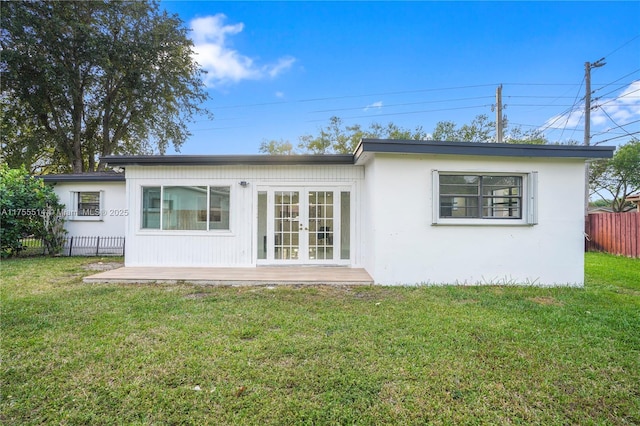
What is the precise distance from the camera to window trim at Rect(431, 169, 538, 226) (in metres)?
5.46

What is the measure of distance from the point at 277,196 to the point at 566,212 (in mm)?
5857

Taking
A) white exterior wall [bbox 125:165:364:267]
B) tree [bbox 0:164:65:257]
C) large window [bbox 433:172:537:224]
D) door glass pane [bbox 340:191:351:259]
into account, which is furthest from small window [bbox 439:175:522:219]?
tree [bbox 0:164:65:257]

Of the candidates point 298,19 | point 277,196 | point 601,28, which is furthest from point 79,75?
point 601,28

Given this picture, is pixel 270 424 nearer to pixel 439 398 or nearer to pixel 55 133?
pixel 439 398

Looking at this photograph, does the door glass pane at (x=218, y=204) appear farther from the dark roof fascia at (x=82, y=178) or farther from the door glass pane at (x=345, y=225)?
the dark roof fascia at (x=82, y=178)

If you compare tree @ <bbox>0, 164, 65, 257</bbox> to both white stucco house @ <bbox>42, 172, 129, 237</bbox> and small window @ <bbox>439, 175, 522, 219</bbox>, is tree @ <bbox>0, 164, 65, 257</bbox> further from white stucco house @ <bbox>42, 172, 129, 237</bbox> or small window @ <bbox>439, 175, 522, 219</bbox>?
small window @ <bbox>439, 175, 522, 219</bbox>

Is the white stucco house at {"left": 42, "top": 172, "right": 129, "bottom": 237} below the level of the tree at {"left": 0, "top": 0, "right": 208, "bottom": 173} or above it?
below

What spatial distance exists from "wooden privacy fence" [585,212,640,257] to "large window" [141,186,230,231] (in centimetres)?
1001

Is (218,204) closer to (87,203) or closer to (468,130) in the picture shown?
(87,203)

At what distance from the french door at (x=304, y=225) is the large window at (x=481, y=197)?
6.95 ft

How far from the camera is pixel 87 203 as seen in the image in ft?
31.7

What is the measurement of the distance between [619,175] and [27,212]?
3317cm

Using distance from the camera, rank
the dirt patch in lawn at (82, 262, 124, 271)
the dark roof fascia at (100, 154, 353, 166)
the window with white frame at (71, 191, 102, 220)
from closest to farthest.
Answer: the dark roof fascia at (100, 154, 353, 166) → the dirt patch in lawn at (82, 262, 124, 271) → the window with white frame at (71, 191, 102, 220)

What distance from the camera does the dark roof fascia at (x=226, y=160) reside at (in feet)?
21.1
